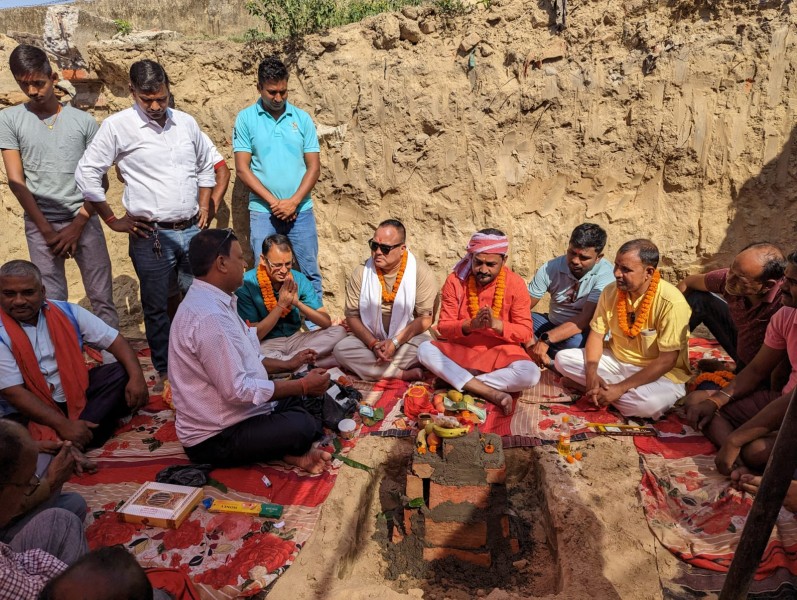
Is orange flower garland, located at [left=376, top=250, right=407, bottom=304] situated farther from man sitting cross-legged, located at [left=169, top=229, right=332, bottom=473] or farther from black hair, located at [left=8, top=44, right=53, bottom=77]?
black hair, located at [left=8, top=44, right=53, bottom=77]

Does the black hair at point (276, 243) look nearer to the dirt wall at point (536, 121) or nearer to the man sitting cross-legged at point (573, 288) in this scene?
the dirt wall at point (536, 121)

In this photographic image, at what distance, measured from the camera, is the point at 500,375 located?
4.72 m

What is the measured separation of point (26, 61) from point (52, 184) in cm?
104

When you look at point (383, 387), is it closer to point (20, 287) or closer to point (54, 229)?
point (20, 287)

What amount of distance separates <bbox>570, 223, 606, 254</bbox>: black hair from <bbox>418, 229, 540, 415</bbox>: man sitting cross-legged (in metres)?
0.68

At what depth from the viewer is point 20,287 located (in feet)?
12.2

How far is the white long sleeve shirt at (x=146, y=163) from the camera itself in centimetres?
474

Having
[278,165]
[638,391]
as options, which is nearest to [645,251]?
Result: [638,391]

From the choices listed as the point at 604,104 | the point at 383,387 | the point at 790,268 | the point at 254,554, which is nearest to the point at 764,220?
the point at 604,104

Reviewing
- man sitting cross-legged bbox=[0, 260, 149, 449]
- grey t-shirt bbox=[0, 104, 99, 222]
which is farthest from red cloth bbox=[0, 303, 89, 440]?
grey t-shirt bbox=[0, 104, 99, 222]

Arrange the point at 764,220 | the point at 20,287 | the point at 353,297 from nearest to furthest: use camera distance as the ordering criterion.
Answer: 1. the point at 20,287
2. the point at 353,297
3. the point at 764,220

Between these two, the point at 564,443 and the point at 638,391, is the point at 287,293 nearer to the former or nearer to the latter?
the point at 564,443

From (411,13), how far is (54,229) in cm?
446

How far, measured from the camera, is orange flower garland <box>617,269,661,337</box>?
4383 millimetres
